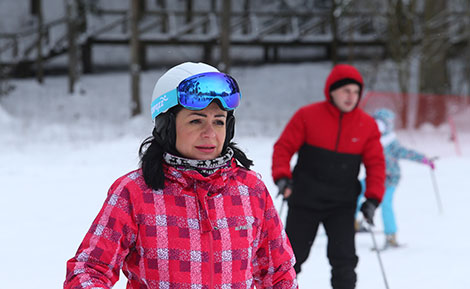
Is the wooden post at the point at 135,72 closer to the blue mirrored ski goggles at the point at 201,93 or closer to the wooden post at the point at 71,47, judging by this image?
the wooden post at the point at 71,47

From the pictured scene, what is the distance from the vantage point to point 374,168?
406 centimetres

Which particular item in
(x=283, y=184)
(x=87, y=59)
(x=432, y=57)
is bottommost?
(x=283, y=184)

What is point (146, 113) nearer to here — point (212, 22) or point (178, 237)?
point (212, 22)

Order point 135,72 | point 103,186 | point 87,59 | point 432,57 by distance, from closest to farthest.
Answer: point 103,186 < point 432,57 < point 135,72 < point 87,59

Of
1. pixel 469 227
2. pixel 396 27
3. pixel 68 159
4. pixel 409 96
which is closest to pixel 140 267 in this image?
pixel 469 227

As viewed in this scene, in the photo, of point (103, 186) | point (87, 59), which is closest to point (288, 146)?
point (103, 186)

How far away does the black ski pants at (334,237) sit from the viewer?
392 centimetres

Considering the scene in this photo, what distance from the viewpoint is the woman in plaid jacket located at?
5.98ft

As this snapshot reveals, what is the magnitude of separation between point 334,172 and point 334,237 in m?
0.44

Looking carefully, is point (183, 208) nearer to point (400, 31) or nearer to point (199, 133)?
point (199, 133)

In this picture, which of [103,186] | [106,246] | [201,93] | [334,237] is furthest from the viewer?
[103,186]

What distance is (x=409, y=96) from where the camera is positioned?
13.7 meters

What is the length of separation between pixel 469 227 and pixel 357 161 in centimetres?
359

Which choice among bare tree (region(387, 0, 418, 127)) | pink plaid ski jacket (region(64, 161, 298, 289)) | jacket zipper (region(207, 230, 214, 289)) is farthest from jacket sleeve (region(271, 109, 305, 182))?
bare tree (region(387, 0, 418, 127))
